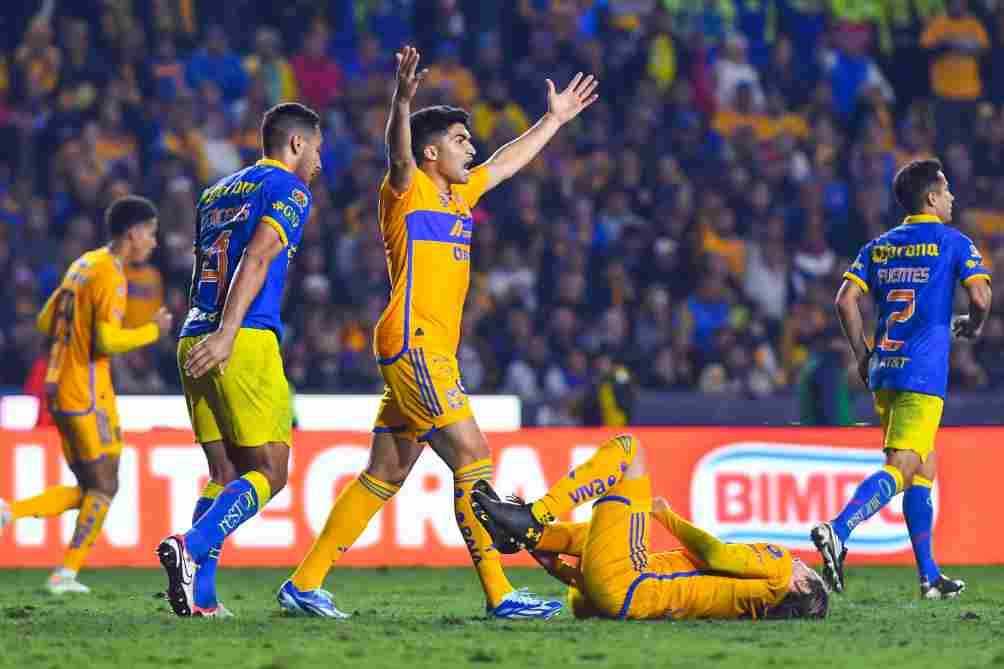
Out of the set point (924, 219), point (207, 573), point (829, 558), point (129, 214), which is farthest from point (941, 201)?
point (129, 214)

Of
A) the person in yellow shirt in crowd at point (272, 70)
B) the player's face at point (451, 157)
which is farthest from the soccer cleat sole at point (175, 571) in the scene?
the person in yellow shirt in crowd at point (272, 70)

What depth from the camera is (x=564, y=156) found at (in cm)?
1853

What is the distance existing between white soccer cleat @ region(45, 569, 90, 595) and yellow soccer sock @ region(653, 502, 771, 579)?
405 centimetres

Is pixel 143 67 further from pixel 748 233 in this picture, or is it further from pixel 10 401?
pixel 748 233

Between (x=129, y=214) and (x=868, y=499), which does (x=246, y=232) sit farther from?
(x=868, y=499)

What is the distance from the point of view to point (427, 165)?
8.45m

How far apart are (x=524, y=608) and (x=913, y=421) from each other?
261cm

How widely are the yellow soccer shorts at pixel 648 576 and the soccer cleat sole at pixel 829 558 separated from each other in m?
0.66

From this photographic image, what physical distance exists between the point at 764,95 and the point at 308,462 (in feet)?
28.8

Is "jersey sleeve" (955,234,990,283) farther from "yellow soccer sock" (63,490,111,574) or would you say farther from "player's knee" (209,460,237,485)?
"yellow soccer sock" (63,490,111,574)

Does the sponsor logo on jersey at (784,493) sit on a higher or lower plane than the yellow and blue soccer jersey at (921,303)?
lower

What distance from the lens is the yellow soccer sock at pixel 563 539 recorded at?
26.7ft

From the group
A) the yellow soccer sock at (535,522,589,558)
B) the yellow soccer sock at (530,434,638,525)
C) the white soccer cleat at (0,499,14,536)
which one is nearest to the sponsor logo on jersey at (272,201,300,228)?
the yellow soccer sock at (530,434,638,525)

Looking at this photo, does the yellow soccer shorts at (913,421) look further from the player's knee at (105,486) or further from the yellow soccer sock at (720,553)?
the player's knee at (105,486)
